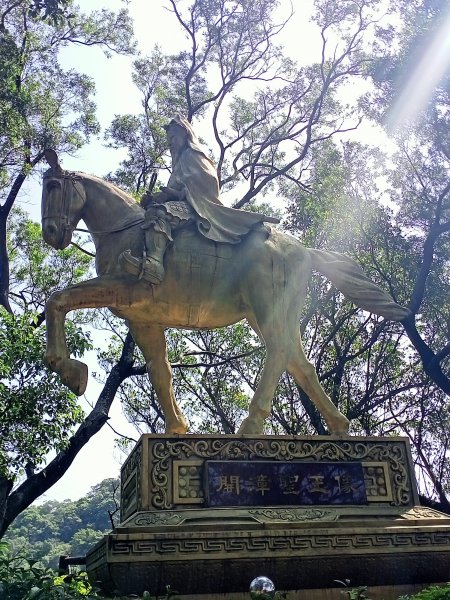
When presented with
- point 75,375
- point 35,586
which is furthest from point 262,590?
point 75,375

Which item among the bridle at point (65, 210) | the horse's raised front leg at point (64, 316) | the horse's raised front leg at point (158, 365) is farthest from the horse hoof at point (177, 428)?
the bridle at point (65, 210)

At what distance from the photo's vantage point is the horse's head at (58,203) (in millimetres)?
5871

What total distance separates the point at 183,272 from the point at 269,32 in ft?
36.5

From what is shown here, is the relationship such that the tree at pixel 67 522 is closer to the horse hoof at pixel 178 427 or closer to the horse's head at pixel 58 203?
the horse hoof at pixel 178 427

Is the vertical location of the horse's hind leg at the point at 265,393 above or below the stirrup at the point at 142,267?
below

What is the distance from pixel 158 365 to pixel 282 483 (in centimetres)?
182

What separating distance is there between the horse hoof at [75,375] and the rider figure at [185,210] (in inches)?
37.0

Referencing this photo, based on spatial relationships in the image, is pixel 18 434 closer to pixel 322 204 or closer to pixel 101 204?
pixel 101 204

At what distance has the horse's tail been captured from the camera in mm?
6297

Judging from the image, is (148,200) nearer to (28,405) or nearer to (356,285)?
(356,285)

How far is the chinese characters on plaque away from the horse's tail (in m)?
1.68

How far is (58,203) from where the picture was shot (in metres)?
5.89

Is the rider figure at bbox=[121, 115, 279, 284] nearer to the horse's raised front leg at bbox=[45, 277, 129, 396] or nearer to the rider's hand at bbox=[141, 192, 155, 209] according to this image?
the rider's hand at bbox=[141, 192, 155, 209]

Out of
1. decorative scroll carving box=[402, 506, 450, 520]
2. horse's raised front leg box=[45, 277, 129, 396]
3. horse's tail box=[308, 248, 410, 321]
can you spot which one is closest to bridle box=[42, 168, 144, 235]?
horse's raised front leg box=[45, 277, 129, 396]
